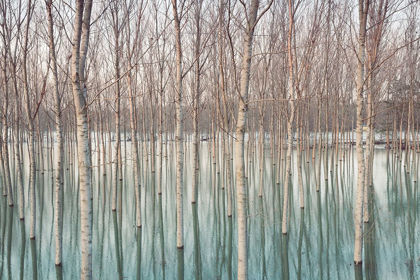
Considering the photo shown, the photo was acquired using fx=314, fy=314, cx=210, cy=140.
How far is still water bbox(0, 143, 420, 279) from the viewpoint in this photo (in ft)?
16.7

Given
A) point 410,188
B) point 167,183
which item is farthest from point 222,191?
point 410,188

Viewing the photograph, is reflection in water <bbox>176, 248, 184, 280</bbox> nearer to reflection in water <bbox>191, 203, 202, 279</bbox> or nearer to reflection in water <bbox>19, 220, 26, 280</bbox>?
reflection in water <bbox>191, 203, 202, 279</bbox>

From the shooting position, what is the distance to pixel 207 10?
7375 mm

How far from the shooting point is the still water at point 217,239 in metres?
5.09

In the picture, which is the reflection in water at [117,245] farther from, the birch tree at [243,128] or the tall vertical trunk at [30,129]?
the birch tree at [243,128]

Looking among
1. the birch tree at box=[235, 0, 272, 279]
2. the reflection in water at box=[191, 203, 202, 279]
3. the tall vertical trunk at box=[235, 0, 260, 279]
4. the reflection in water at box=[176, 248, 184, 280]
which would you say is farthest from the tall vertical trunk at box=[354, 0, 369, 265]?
the reflection in water at box=[176, 248, 184, 280]

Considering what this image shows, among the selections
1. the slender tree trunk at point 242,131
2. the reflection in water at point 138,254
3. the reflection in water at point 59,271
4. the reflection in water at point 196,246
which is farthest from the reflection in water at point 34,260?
the slender tree trunk at point 242,131

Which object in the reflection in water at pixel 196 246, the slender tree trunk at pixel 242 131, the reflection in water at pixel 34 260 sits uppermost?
the slender tree trunk at pixel 242 131

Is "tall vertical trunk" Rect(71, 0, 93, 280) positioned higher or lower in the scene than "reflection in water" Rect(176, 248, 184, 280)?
higher

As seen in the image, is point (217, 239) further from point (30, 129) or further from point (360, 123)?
point (30, 129)

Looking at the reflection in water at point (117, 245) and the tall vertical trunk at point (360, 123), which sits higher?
the tall vertical trunk at point (360, 123)

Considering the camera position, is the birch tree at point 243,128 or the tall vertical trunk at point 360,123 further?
the tall vertical trunk at point 360,123

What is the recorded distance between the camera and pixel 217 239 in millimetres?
6586

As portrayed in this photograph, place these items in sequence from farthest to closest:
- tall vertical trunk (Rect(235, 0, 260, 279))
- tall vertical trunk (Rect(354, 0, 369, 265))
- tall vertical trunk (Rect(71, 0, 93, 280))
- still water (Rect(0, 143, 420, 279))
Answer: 1. still water (Rect(0, 143, 420, 279))
2. tall vertical trunk (Rect(354, 0, 369, 265))
3. tall vertical trunk (Rect(235, 0, 260, 279))
4. tall vertical trunk (Rect(71, 0, 93, 280))
